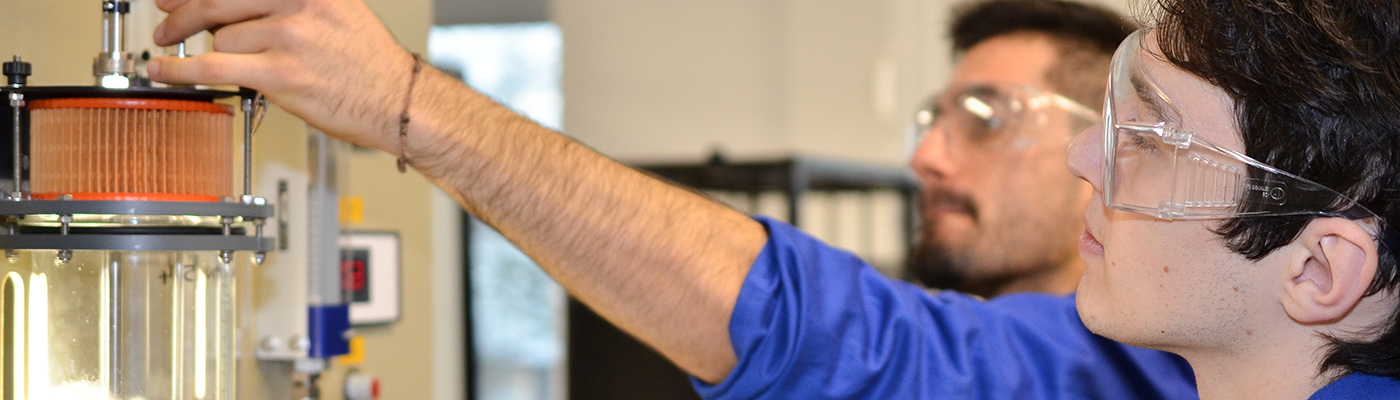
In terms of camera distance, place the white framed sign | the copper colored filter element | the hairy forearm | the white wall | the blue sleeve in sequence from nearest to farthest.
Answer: the copper colored filter element
the hairy forearm
the blue sleeve
the white framed sign
the white wall

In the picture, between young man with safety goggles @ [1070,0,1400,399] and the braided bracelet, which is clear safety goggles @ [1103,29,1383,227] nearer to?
young man with safety goggles @ [1070,0,1400,399]

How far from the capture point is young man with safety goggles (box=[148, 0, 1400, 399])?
0.83m

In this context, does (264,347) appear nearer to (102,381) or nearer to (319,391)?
(319,391)

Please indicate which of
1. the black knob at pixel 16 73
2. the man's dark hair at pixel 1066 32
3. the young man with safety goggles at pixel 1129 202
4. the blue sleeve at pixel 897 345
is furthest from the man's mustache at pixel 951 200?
the black knob at pixel 16 73

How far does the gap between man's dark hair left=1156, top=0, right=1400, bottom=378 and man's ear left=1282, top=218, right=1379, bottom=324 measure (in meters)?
0.01

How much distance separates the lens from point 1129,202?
943mm

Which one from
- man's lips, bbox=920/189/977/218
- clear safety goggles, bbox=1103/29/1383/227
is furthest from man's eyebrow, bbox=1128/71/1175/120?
man's lips, bbox=920/189/977/218

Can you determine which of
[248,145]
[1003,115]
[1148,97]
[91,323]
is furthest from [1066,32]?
[91,323]

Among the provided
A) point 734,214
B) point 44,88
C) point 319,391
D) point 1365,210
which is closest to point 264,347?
point 319,391

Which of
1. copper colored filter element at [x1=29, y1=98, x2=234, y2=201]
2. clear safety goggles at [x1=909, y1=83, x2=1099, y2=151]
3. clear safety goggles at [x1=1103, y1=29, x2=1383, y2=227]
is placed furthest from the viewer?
clear safety goggles at [x1=909, y1=83, x2=1099, y2=151]

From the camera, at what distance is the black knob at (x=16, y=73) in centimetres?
76

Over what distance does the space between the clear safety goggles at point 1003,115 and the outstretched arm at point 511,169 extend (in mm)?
Result: 911

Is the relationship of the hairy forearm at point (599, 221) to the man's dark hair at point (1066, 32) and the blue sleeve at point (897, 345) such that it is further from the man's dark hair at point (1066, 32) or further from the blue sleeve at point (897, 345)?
the man's dark hair at point (1066, 32)

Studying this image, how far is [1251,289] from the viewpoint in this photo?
3.01 ft
